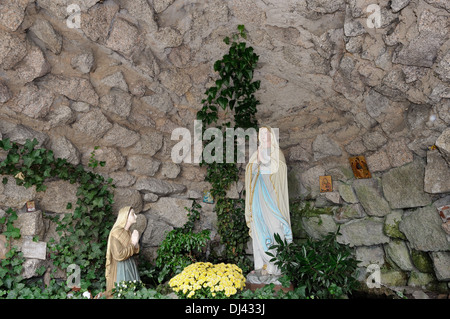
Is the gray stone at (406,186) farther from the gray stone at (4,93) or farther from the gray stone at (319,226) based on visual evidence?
the gray stone at (4,93)

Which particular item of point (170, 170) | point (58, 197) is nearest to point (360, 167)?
point (170, 170)

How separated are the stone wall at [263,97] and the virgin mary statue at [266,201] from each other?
43.6 inches

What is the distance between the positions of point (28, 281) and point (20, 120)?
1680 mm

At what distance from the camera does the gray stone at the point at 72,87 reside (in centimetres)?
412

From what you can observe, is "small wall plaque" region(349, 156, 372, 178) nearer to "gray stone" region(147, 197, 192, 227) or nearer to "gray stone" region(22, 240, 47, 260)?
"gray stone" region(147, 197, 192, 227)

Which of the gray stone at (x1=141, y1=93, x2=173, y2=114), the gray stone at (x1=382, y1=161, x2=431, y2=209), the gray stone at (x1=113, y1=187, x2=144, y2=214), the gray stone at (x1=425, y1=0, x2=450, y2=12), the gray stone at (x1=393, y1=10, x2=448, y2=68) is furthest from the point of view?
the gray stone at (x1=141, y1=93, x2=173, y2=114)

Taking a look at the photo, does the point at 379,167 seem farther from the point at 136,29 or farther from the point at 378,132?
the point at 136,29

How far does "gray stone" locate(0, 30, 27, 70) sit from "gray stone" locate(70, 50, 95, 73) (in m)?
0.49

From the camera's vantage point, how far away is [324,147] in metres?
5.02

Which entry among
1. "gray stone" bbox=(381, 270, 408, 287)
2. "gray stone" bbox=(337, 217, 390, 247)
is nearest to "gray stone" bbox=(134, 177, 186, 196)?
"gray stone" bbox=(337, 217, 390, 247)

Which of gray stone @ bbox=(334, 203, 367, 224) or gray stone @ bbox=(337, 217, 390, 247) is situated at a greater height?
gray stone @ bbox=(334, 203, 367, 224)

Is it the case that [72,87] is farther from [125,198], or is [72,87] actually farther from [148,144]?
[125,198]

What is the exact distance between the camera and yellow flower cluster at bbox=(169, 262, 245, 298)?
10.2ft

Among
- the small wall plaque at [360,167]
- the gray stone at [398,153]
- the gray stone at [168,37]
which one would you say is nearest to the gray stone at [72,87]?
the gray stone at [168,37]
